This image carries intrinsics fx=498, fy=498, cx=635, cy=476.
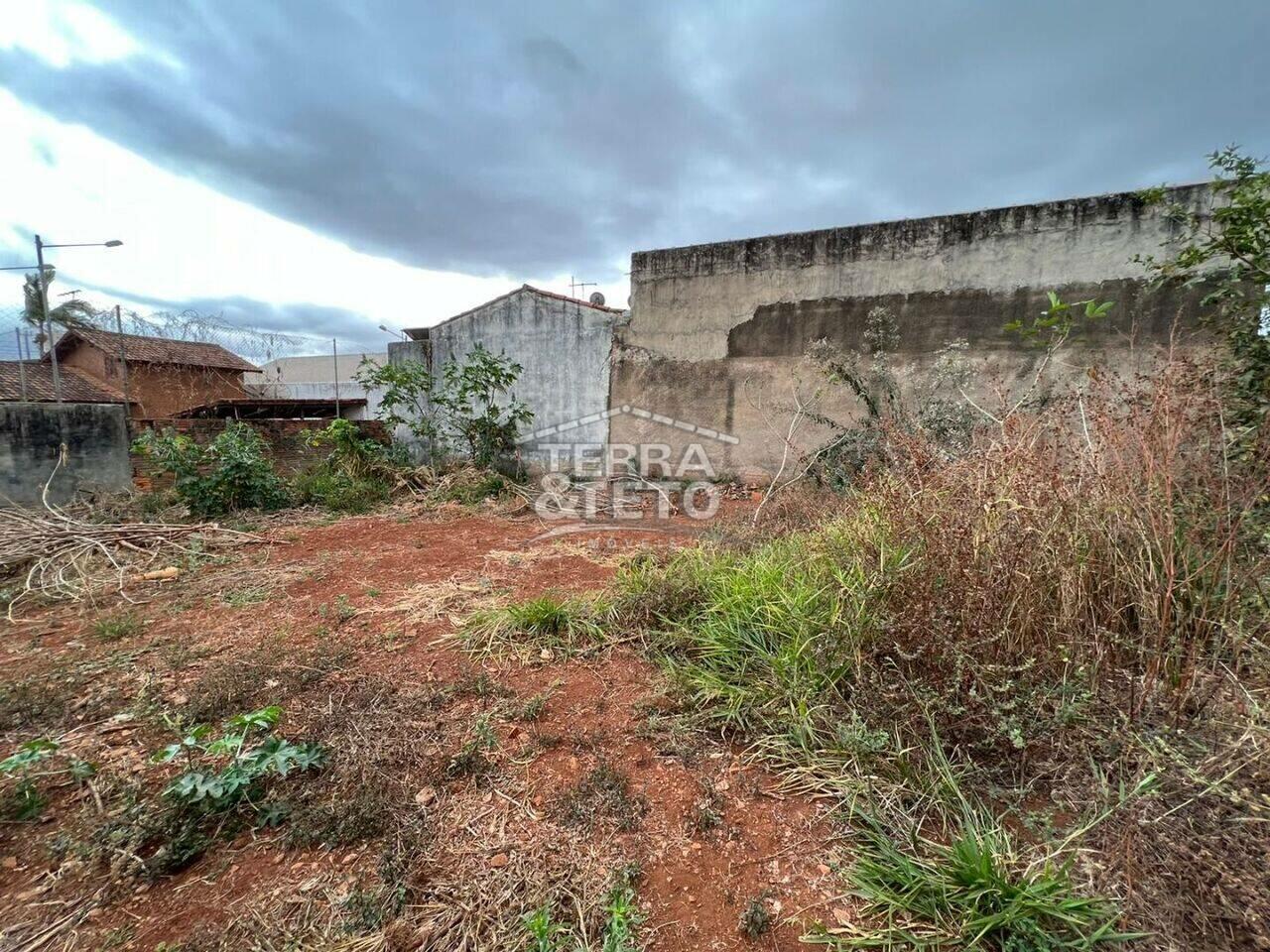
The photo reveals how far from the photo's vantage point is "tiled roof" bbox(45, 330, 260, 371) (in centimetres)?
1457

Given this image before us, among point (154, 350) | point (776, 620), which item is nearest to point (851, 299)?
point (776, 620)

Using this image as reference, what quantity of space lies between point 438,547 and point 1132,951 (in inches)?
187

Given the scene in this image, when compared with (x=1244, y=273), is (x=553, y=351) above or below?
above

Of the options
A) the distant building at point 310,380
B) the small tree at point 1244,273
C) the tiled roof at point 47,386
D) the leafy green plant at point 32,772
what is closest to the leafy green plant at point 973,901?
the leafy green plant at point 32,772

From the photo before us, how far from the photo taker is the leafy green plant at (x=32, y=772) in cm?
157

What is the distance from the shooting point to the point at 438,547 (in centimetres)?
479

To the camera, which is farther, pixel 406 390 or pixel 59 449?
pixel 406 390

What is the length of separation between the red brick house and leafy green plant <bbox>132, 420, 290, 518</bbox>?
10811 millimetres

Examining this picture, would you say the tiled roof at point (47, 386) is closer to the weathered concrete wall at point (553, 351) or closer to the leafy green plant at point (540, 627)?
the weathered concrete wall at point (553, 351)

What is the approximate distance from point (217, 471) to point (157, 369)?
13020 mm

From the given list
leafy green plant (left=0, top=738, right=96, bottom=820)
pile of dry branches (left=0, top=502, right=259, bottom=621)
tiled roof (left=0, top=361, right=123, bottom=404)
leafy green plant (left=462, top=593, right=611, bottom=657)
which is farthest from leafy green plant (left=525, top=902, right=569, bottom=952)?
tiled roof (left=0, top=361, right=123, bottom=404)

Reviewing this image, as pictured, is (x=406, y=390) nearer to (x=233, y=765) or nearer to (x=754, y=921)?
(x=233, y=765)

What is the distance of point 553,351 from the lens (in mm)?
8031

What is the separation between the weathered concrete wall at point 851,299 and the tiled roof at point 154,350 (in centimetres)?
1404
